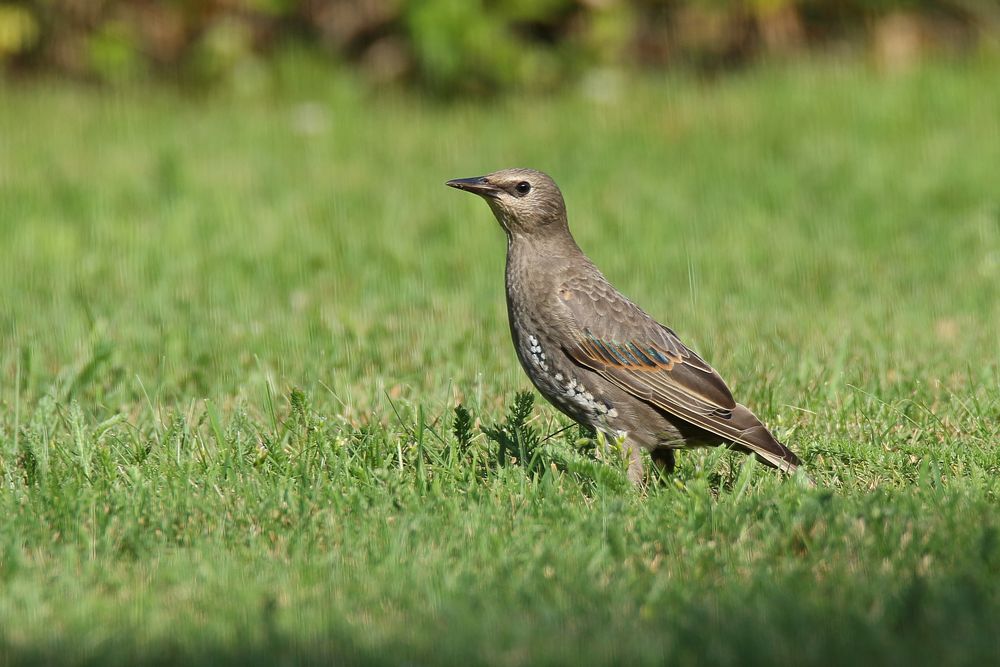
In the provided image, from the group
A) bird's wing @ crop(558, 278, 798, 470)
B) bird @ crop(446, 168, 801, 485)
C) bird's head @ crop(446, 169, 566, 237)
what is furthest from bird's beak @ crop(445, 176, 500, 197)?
bird's wing @ crop(558, 278, 798, 470)

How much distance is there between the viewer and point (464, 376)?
6.59 meters

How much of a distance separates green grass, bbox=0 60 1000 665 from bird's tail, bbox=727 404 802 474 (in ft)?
0.48

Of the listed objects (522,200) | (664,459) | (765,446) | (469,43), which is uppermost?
(469,43)

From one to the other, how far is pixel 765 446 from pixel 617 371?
2.13 ft

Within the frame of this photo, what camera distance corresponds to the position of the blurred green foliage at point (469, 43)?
38.7ft

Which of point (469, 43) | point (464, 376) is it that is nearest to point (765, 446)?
point (464, 376)

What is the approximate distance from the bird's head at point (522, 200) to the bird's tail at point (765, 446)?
1.24 metres

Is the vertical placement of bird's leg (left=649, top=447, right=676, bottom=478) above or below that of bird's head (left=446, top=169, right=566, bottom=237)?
below

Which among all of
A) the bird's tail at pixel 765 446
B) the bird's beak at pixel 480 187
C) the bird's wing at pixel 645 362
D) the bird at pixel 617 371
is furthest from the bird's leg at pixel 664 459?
the bird's beak at pixel 480 187

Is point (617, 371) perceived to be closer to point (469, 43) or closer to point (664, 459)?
point (664, 459)

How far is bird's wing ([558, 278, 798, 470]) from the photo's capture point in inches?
208

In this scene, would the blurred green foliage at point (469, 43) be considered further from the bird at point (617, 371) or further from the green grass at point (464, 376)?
the bird at point (617, 371)

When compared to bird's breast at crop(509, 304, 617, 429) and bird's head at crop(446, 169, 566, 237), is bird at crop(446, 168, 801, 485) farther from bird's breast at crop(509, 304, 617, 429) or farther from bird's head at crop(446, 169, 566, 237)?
bird's head at crop(446, 169, 566, 237)

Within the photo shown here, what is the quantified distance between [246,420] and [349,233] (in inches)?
142
